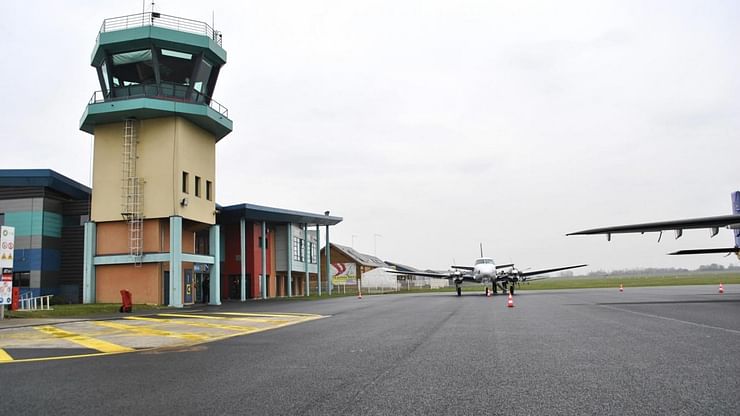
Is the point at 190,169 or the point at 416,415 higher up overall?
the point at 190,169

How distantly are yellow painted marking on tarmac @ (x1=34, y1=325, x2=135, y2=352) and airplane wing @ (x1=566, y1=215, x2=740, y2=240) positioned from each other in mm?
21607

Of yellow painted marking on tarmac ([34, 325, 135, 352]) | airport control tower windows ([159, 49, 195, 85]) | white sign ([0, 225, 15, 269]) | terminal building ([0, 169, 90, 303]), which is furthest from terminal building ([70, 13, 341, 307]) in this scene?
yellow painted marking on tarmac ([34, 325, 135, 352])

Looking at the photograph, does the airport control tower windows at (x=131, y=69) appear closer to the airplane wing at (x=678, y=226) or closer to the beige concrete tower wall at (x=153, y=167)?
the beige concrete tower wall at (x=153, y=167)

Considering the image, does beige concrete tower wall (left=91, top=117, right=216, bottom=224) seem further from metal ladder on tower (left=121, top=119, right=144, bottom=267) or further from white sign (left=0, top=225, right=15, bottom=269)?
white sign (left=0, top=225, right=15, bottom=269)

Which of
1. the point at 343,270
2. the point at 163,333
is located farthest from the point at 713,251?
the point at 343,270

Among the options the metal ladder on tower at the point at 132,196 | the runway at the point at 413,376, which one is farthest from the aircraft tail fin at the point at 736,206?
the metal ladder on tower at the point at 132,196

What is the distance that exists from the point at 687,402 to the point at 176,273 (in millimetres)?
31833

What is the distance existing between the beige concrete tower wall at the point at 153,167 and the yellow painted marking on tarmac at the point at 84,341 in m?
17.6

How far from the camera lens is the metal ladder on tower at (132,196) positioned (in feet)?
110

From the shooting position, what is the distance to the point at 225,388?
634cm

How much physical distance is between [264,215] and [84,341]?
35539mm

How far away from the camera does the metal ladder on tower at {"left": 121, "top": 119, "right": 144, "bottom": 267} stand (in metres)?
33.6

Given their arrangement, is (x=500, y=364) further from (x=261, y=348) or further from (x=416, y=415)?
(x=261, y=348)

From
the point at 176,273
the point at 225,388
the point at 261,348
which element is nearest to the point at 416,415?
the point at 225,388
